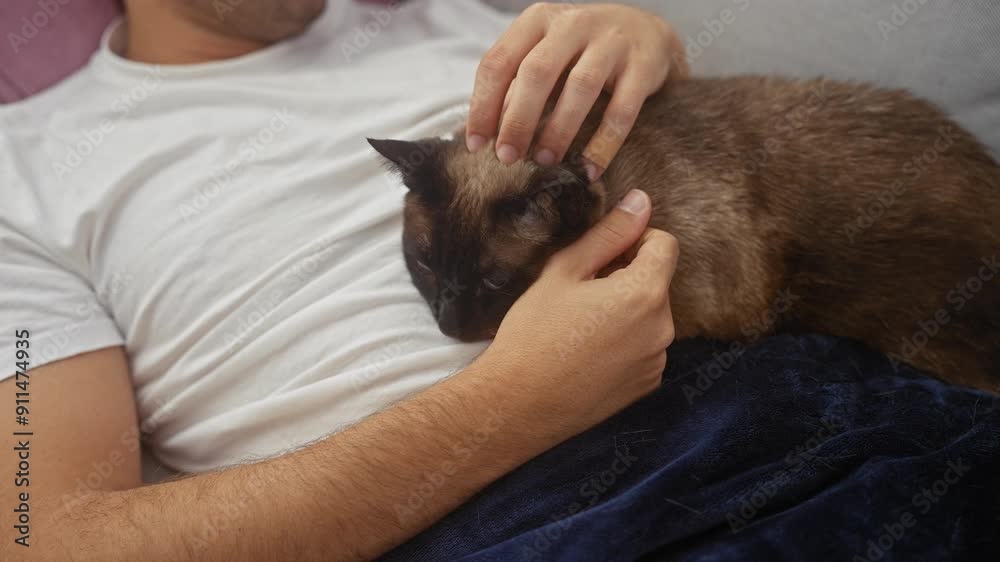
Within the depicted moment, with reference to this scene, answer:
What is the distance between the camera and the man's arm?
3.19 feet

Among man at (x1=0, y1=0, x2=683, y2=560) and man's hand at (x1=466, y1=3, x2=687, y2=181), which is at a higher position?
man's hand at (x1=466, y1=3, x2=687, y2=181)

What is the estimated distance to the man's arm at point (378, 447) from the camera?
0.97 meters

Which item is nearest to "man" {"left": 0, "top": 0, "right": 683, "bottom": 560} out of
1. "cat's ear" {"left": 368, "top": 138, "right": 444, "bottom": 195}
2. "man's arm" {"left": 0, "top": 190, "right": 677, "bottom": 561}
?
"man's arm" {"left": 0, "top": 190, "right": 677, "bottom": 561}

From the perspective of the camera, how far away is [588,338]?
109 centimetres

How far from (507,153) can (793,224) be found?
23.9 inches

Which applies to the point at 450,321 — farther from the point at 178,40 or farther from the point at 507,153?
the point at 178,40

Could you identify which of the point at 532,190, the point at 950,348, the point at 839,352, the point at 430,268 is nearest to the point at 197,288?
the point at 430,268

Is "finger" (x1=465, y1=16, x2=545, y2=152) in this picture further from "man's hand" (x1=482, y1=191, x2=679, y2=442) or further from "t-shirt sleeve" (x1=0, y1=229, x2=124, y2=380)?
"t-shirt sleeve" (x1=0, y1=229, x2=124, y2=380)

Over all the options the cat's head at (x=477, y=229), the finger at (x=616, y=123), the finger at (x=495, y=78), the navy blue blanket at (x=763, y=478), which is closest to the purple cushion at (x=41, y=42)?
the cat's head at (x=477, y=229)

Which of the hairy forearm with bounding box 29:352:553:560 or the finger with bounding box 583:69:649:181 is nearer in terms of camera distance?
the hairy forearm with bounding box 29:352:553:560

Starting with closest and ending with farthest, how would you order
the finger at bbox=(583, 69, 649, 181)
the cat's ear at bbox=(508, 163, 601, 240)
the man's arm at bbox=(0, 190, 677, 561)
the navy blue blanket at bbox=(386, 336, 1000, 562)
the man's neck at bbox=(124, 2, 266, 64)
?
the navy blue blanket at bbox=(386, 336, 1000, 562) → the man's arm at bbox=(0, 190, 677, 561) → the cat's ear at bbox=(508, 163, 601, 240) → the finger at bbox=(583, 69, 649, 181) → the man's neck at bbox=(124, 2, 266, 64)

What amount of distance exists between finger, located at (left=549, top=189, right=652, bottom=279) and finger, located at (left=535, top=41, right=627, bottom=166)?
0.15 m

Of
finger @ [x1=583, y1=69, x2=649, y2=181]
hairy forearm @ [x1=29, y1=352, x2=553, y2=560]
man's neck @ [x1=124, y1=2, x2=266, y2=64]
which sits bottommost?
hairy forearm @ [x1=29, y1=352, x2=553, y2=560]

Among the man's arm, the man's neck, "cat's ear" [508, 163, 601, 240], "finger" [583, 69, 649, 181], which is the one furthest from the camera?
the man's neck
